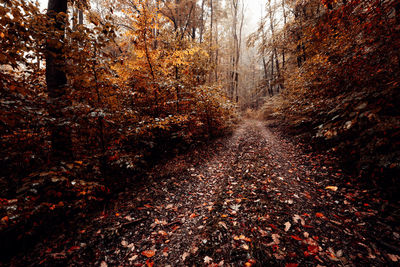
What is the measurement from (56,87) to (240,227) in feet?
16.9

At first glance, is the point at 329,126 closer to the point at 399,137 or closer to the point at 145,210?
the point at 399,137

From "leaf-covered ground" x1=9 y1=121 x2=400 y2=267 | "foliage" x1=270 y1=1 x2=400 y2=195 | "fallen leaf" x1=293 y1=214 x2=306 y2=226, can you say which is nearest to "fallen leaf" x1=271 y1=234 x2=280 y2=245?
"leaf-covered ground" x1=9 y1=121 x2=400 y2=267

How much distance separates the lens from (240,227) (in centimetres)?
265

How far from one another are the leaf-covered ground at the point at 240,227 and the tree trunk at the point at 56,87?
1.68 meters

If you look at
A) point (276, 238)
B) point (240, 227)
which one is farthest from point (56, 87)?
point (276, 238)

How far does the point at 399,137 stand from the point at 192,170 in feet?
16.5

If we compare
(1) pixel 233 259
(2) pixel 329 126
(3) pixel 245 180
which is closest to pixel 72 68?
(1) pixel 233 259

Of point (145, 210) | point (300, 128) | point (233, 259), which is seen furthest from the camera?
point (300, 128)

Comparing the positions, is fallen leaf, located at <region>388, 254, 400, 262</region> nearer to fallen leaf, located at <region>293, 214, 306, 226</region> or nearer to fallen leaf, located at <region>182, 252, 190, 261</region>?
fallen leaf, located at <region>293, 214, 306, 226</region>

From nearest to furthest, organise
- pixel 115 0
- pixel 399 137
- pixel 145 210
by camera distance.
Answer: pixel 399 137
pixel 145 210
pixel 115 0

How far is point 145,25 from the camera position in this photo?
4.72 m

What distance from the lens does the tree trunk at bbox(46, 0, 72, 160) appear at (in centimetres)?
269

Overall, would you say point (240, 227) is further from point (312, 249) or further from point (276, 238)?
point (312, 249)

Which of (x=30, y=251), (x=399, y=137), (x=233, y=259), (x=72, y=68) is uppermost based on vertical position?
(x=72, y=68)
